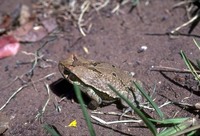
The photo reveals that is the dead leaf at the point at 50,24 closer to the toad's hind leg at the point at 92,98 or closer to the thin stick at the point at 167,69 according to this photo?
the toad's hind leg at the point at 92,98

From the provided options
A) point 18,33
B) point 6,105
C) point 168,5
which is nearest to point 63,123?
point 6,105

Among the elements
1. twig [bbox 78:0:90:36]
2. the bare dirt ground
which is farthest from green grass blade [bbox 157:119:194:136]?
twig [bbox 78:0:90:36]

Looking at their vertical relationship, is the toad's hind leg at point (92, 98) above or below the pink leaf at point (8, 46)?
below

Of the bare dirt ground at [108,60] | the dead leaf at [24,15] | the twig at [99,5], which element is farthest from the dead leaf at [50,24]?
the twig at [99,5]

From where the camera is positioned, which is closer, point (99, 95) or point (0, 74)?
point (99, 95)

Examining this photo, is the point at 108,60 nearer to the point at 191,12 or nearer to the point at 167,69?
the point at 167,69

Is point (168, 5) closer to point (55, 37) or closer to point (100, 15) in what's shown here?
point (100, 15)
